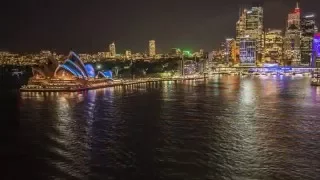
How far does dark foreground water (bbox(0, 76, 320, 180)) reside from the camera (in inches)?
457

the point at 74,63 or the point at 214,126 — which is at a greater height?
the point at 74,63

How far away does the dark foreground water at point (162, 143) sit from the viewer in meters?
11.6

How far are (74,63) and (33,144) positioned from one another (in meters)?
31.2

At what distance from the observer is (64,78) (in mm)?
43250

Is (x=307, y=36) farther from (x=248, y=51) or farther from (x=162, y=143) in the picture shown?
(x=162, y=143)

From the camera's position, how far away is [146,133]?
16875 millimetres

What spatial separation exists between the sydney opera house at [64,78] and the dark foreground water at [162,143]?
1602 centimetres

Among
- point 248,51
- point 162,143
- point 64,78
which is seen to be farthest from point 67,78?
point 248,51

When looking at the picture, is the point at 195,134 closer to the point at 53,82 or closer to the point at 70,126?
the point at 70,126

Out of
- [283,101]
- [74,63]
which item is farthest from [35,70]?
[283,101]

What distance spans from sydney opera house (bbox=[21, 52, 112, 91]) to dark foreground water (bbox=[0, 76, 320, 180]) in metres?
16.0

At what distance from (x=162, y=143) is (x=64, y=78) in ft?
99.4

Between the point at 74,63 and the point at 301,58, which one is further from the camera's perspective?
the point at 301,58

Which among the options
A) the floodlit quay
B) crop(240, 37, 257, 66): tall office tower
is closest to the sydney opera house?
the floodlit quay
